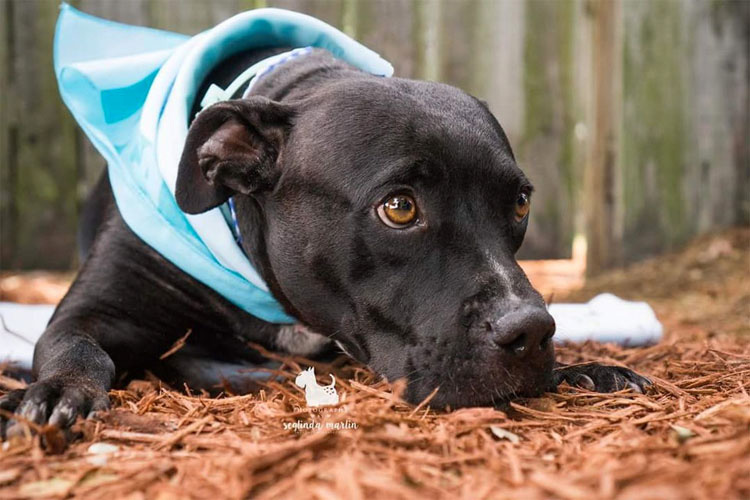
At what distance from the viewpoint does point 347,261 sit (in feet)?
9.04

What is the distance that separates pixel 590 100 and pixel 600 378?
4125 millimetres

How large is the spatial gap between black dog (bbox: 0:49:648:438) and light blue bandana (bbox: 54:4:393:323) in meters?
0.09

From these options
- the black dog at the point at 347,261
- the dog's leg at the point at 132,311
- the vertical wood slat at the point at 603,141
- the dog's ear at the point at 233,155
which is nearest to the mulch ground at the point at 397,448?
the black dog at the point at 347,261

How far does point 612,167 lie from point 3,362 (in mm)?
4689

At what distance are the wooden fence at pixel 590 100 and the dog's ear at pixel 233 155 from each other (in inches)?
131

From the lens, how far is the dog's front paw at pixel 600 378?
8.96 ft

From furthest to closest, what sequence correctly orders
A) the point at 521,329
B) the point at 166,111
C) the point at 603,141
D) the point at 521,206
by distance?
the point at 603,141 < the point at 166,111 < the point at 521,206 < the point at 521,329

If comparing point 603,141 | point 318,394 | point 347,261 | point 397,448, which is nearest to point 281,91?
point 347,261

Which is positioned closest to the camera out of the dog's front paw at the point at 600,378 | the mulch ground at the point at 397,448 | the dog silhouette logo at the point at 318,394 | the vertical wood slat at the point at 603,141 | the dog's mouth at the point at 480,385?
the mulch ground at the point at 397,448

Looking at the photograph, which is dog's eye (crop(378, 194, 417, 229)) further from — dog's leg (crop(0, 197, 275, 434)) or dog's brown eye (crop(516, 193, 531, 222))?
dog's leg (crop(0, 197, 275, 434))

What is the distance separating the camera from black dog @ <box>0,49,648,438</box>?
7.98 feet

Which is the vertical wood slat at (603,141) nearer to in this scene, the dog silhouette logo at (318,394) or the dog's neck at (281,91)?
the dog's neck at (281,91)

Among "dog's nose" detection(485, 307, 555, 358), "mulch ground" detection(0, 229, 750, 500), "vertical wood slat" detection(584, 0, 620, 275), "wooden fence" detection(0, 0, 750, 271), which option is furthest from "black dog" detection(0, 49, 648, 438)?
"vertical wood slat" detection(584, 0, 620, 275)

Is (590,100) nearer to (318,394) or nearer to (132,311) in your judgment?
(132,311)
